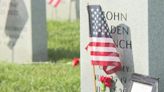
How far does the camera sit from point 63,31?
13445mm

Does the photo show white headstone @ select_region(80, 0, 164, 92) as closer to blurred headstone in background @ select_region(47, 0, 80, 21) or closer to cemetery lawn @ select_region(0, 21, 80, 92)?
cemetery lawn @ select_region(0, 21, 80, 92)

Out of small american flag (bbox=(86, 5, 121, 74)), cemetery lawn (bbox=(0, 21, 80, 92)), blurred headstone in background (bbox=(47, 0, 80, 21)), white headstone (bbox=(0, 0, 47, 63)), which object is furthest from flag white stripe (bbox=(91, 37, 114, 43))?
blurred headstone in background (bbox=(47, 0, 80, 21))

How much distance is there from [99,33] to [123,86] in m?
0.57

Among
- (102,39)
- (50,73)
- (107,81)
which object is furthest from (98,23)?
(50,73)

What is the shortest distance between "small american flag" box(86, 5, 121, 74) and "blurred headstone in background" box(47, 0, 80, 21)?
984cm

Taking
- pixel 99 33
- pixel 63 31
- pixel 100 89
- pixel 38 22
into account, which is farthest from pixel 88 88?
pixel 63 31

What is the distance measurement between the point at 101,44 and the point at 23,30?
156 inches

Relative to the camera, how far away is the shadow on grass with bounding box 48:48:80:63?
10211 millimetres

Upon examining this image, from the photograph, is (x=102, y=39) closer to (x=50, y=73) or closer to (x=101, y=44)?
Result: (x=101, y=44)

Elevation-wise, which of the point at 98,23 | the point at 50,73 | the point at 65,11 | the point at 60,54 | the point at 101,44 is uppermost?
the point at 65,11

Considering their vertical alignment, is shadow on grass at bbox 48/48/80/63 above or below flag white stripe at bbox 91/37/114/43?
below

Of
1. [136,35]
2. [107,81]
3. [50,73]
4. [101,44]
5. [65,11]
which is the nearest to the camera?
[136,35]

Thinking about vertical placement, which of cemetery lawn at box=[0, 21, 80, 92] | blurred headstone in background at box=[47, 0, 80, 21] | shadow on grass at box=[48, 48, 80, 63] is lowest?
cemetery lawn at box=[0, 21, 80, 92]

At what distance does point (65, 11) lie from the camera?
1638 centimetres
